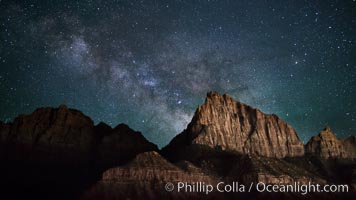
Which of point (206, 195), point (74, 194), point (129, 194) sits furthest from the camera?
point (74, 194)

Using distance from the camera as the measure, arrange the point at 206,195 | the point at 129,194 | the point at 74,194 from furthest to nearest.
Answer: the point at 74,194
the point at 206,195
the point at 129,194

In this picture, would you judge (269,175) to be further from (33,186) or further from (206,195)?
(33,186)

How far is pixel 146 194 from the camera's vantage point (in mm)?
170125

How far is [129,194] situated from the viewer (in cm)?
16862

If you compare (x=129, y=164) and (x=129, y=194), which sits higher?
(x=129, y=164)

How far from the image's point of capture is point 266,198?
182 m

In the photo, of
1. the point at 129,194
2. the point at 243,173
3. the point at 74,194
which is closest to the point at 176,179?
the point at 129,194

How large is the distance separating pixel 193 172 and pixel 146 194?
87.8 ft

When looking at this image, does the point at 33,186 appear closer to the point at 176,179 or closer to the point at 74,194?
the point at 74,194

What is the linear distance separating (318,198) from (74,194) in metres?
108

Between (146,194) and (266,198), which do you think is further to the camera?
(266,198)

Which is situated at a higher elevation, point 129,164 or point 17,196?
point 129,164

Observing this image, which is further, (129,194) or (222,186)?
(222,186)

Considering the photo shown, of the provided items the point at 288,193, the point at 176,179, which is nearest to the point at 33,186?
the point at 176,179
